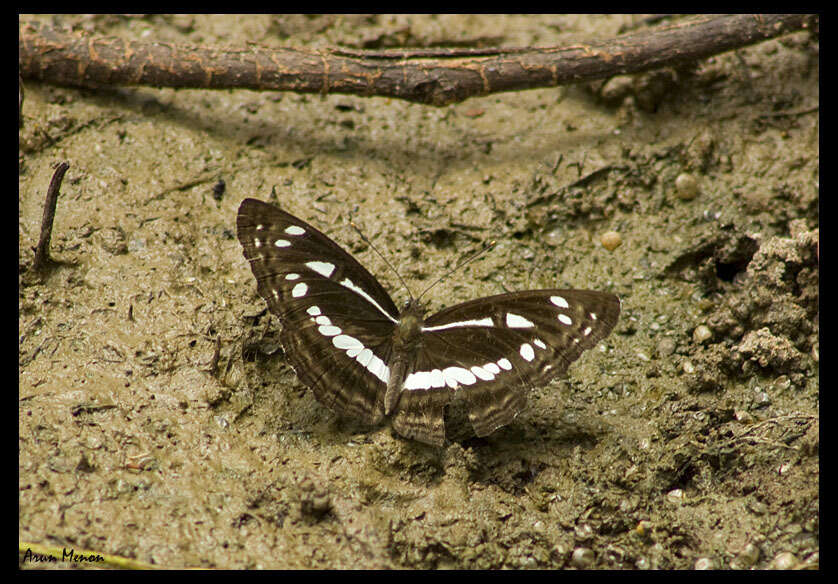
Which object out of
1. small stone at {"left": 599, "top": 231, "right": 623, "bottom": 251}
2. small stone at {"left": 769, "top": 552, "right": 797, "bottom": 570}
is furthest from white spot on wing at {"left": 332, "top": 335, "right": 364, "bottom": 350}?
small stone at {"left": 769, "top": 552, "right": 797, "bottom": 570}

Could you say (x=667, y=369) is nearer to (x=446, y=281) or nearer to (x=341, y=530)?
(x=446, y=281)

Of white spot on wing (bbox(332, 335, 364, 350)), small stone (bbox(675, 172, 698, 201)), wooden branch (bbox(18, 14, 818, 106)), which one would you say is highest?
wooden branch (bbox(18, 14, 818, 106))

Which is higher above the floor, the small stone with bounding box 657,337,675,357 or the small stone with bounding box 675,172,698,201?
the small stone with bounding box 675,172,698,201

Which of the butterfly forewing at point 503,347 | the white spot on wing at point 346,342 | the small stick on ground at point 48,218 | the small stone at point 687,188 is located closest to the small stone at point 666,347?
the butterfly forewing at point 503,347

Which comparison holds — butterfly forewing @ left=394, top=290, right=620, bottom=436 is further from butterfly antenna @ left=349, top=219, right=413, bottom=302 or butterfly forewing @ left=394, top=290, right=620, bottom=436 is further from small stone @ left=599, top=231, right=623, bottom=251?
small stone @ left=599, top=231, right=623, bottom=251

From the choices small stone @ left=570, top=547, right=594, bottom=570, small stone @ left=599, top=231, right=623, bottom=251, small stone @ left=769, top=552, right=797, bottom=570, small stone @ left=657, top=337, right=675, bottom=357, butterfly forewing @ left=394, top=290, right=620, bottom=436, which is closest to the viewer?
small stone @ left=769, top=552, right=797, bottom=570

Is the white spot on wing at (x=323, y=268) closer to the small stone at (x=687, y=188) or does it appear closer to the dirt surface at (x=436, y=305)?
the dirt surface at (x=436, y=305)

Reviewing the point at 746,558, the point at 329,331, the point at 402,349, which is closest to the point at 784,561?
the point at 746,558

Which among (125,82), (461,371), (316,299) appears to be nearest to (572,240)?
(461,371)
